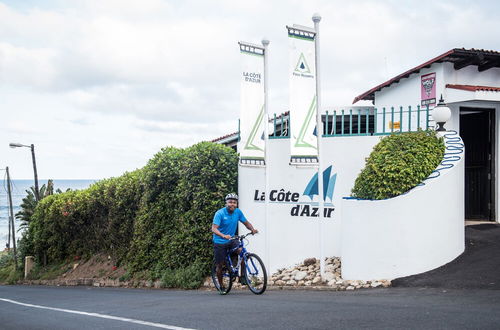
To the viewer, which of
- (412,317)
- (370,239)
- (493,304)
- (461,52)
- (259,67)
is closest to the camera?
(412,317)

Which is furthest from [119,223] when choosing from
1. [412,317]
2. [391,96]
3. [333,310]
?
[412,317]

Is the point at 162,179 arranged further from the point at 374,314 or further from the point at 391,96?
the point at 374,314

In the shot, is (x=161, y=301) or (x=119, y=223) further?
(x=119, y=223)

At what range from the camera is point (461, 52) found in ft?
49.2

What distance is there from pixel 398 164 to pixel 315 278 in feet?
10.1

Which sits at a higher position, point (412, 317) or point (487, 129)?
point (487, 129)

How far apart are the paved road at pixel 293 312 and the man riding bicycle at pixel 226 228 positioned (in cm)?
87

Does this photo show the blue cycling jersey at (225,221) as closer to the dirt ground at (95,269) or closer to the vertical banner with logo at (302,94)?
the vertical banner with logo at (302,94)

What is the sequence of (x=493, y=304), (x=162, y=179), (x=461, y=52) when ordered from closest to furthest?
(x=493, y=304) → (x=461, y=52) → (x=162, y=179)

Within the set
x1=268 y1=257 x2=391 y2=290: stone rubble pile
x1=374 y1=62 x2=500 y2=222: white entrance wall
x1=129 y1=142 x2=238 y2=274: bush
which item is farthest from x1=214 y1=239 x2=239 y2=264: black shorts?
x1=374 y1=62 x2=500 y2=222: white entrance wall

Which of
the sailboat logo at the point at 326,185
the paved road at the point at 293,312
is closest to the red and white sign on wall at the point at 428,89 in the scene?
the sailboat logo at the point at 326,185

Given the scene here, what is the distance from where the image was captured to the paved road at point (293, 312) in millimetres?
7043

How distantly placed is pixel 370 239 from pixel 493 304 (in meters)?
3.21

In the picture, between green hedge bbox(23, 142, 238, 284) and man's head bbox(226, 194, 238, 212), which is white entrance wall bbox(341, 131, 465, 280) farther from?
green hedge bbox(23, 142, 238, 284)
